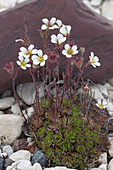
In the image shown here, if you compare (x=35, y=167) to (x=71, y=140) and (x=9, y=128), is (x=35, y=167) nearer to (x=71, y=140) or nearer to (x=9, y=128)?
(x=71, y=140)

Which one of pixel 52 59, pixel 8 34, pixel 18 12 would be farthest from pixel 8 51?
pixel 52 59

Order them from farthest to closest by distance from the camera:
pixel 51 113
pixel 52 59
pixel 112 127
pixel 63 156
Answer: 1. pixel 112 127
2. pixel 51 113
3. pixel 63 156
4. pixel 52 59

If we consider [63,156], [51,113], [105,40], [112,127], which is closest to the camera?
[63,156]

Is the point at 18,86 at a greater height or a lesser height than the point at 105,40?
lesser

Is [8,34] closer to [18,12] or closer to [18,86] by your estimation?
[18,12]

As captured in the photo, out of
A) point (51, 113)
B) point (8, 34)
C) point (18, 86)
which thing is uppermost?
point (8, 34)

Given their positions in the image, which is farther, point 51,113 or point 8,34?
point 8,34

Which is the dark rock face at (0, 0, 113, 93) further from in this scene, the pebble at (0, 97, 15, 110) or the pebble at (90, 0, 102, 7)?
the pebble at (90, 0, 102, 7)
